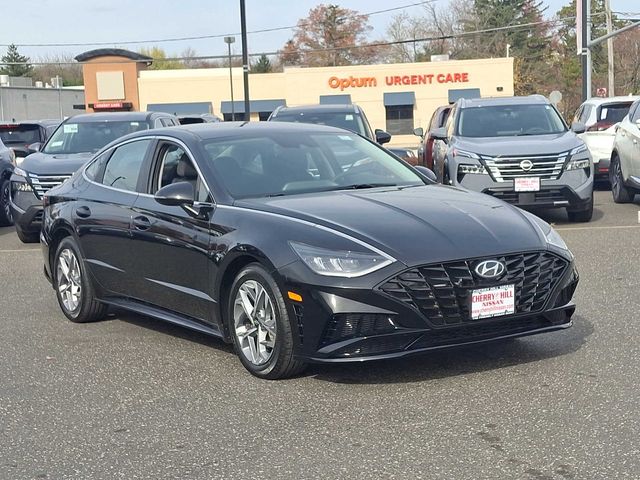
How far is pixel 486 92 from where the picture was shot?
60.3 m

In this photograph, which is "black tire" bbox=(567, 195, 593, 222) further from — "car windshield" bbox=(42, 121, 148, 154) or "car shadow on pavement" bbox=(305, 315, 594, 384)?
"car shadow on pavement" bbox=(305, 315, 594, 384)

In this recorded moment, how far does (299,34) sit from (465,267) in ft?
277

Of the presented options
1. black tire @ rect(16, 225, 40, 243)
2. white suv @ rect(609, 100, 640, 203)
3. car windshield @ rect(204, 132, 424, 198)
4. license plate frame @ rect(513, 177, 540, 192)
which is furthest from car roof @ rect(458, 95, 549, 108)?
car windshield @ rect(204, 132, 424, 198)

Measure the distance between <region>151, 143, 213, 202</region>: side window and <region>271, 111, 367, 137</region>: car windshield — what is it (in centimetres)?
792

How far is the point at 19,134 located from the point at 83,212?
532 inches

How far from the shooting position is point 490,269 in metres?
5.62

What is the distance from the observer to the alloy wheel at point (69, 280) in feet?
26.3

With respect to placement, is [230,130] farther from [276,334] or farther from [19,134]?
[19,134]

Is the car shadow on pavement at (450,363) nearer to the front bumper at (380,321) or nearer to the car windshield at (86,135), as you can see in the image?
the front bumper at (380,321)

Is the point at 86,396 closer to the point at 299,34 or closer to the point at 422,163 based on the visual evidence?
the point at 422,163

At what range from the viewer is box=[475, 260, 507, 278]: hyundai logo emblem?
5582 mm

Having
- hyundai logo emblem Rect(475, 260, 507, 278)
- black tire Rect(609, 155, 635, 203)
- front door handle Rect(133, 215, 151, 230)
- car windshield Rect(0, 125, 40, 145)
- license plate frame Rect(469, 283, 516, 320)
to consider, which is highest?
car windshield Rect(0, 125, 40, 145)

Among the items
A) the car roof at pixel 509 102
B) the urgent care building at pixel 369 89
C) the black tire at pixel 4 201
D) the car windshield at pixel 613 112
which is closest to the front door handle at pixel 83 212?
the black tire at pixel 4 201

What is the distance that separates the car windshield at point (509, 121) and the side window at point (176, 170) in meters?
7.73
